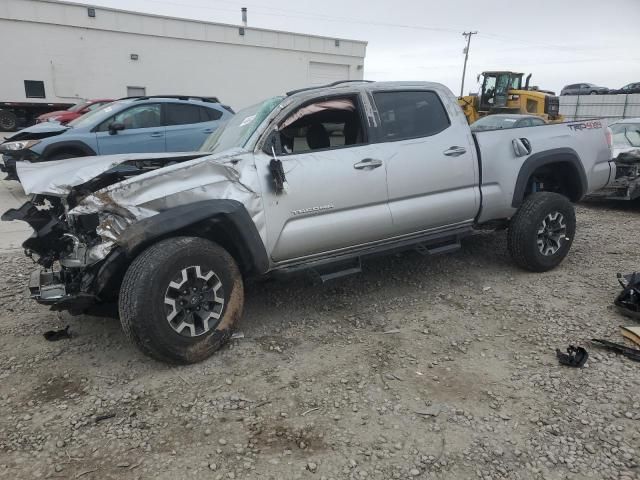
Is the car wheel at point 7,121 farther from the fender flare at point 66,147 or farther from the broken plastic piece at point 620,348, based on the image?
the broken plastic piece at point 620,348

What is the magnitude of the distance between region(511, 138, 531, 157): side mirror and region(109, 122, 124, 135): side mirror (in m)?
6.74

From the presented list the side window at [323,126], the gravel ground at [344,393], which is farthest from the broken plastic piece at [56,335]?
the side window at [323,126]

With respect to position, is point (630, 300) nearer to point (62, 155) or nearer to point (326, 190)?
point (326, 190)

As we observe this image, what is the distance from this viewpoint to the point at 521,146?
5.04 m

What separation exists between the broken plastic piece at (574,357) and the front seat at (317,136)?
2.38 metres

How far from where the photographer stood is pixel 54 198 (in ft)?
13.0

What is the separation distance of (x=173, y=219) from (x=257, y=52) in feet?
99.4

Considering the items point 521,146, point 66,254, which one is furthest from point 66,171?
point 521,146

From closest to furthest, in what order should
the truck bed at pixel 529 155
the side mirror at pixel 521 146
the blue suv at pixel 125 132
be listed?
the truck bed at pixel 529 155, the side mirror at pixel 521 146, the blue suv at pixel 125 132

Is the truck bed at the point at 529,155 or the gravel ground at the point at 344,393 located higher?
the truck bed at the point at 529,155

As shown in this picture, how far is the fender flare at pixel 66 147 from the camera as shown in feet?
27.7

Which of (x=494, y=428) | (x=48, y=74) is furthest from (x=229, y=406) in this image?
(x=48, y=74)

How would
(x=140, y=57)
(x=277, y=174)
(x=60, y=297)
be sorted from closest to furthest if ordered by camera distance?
(x=60, y=297) < (x=277, y=174) < (x=140, y=57)

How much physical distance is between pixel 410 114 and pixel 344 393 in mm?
2601
